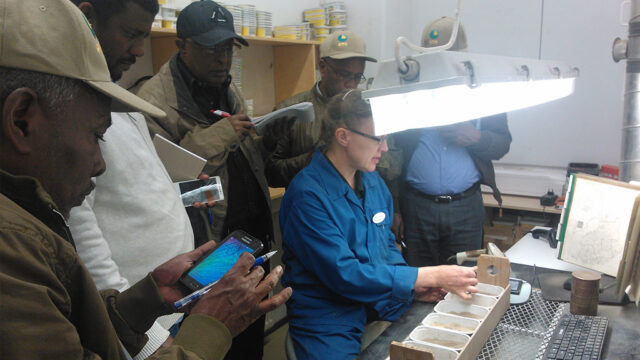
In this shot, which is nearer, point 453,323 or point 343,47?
point 453,323

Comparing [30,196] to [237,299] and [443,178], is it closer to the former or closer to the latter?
[237,299]

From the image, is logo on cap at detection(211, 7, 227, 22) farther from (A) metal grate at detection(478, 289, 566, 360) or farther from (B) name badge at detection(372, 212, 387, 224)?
(A) metal grate at detection(478, 289, 566, 360)

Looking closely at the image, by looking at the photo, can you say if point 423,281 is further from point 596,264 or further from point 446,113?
point 596,264

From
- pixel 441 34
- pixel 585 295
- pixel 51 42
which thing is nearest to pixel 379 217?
pixel 585 295

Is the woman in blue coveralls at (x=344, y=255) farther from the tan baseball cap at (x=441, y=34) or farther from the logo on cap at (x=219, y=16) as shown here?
the tan baseball cap at (x=441, y=34)

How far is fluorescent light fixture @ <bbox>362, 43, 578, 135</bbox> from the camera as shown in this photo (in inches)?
40.3

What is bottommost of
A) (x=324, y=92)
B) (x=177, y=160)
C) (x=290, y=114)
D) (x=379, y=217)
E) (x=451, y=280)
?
(x=451, y=280)

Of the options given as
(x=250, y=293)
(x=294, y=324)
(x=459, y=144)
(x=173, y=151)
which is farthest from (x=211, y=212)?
(x=459, y=144)

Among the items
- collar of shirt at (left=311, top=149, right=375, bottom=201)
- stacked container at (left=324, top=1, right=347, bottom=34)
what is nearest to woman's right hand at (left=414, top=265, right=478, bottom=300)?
collar of shirt at (left=311, top=149, right=375, bottom=201)

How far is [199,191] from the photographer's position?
177cm

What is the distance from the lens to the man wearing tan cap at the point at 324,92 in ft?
8.52

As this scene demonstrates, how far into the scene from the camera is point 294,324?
1646mm

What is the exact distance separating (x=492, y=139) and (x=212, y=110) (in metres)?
1.48

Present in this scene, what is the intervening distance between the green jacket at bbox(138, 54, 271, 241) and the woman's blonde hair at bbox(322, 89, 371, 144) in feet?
1.28
